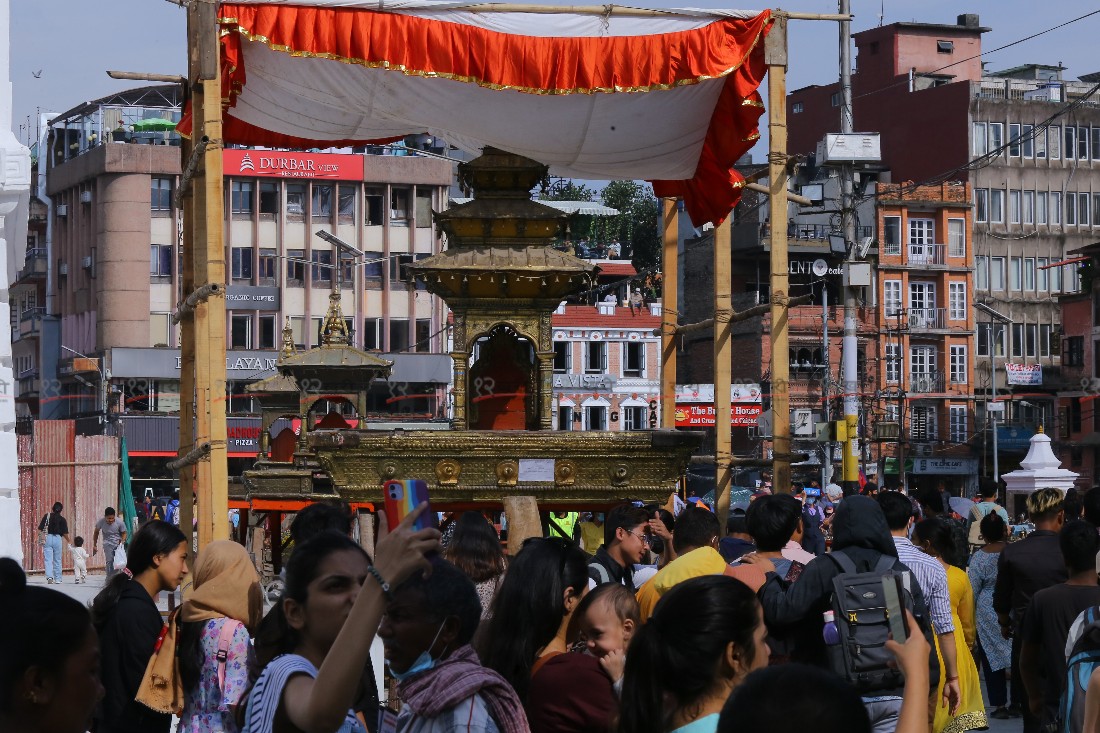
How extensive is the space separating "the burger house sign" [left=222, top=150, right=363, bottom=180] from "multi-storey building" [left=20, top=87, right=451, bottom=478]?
2.0 inches

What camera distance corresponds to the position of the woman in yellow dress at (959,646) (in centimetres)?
762

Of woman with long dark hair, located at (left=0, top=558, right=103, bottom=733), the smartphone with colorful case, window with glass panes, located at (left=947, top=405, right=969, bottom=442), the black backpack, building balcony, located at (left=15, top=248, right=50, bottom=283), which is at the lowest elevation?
window with glass panes, located at (left=947, top=405, right=969, bottom=442)

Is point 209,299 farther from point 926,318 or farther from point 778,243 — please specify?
point 926,318

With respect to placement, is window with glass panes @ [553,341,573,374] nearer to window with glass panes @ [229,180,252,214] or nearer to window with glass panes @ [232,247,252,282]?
window with glass panes @ [232,247,252,282]

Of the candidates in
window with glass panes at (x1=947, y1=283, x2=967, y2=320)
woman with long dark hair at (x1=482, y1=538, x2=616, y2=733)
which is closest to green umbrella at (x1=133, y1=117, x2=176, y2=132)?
window with glass panes at (x1=947, y1=283, x2=967, y2=320)

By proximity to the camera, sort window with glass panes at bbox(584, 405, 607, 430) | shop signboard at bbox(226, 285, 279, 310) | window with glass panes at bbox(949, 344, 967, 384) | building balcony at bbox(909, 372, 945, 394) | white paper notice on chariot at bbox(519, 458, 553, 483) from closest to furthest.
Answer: white paper notice on chariot at bbox(519, 458, 553, 483), shop signboard at bbox(226, 285, 279, 310), window with glass panes at bbox(584, 405, 607, 430), building balcony at bbox(909, 372, 945, 394), window with glass panes at bbox(949, 344, 967, 384)

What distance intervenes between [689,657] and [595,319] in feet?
180

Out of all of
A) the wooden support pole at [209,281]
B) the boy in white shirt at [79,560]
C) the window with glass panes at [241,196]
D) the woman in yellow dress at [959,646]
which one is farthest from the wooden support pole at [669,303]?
the window with glass panes at [241,196]

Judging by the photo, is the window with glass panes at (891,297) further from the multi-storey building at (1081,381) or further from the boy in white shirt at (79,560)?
the boy in white shirt at (79,560)

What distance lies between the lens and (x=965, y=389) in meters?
64.9

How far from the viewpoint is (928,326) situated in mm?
64312

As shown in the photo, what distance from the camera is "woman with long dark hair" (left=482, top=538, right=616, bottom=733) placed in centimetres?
513

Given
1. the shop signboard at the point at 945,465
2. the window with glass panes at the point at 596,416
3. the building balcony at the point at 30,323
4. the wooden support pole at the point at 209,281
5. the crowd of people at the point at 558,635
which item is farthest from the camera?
the building balcony at the point at 30,323

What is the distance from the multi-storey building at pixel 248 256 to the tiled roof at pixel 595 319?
4533mm
